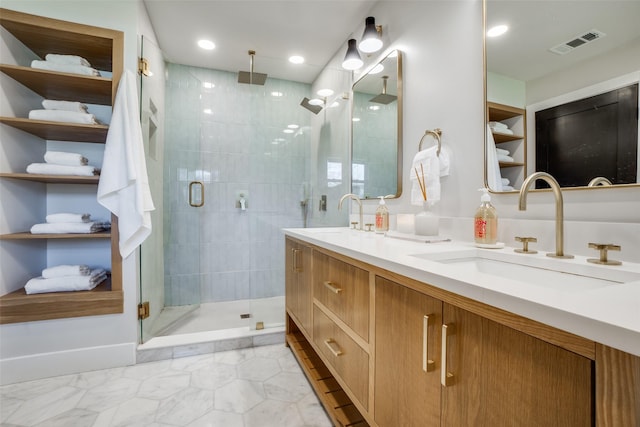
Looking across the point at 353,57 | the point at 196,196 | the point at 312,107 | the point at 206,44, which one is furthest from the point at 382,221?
the point at 206,44

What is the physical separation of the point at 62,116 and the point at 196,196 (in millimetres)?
1234

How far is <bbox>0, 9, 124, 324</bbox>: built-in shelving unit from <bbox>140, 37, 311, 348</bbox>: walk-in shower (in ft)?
1.94

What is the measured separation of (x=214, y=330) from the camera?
2127 millimetres

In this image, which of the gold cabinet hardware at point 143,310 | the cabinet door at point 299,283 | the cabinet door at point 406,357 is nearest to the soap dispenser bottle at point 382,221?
the cabinet door at point 299,283

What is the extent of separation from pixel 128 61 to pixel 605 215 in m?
2.48

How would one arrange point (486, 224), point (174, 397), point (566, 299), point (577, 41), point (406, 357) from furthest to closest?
point (174, 397) → point (486, 224) → point (577, 41) → point (406, 357) → point (566, 299)

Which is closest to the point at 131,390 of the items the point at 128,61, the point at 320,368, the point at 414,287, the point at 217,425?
the point at 217,425

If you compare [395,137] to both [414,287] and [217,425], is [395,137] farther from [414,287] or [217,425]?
[217,425]

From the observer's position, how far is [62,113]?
1.69m

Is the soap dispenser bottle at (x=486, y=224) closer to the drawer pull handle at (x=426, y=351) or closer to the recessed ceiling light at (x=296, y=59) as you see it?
the drawer pull handle at (x=426, y=351)

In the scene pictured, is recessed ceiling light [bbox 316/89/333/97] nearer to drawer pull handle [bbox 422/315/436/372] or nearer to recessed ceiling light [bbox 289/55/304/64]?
recessed ceiling light [bbox 289/55/304/64]

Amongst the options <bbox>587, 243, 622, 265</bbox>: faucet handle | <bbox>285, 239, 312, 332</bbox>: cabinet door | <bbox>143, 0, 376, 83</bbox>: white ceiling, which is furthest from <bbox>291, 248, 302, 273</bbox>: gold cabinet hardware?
<bbox>143, 0, 376, 83</bbox>: white ceiling

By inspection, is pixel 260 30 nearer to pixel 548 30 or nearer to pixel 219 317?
pixel 548 30

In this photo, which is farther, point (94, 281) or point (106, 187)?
point (94, 281)
